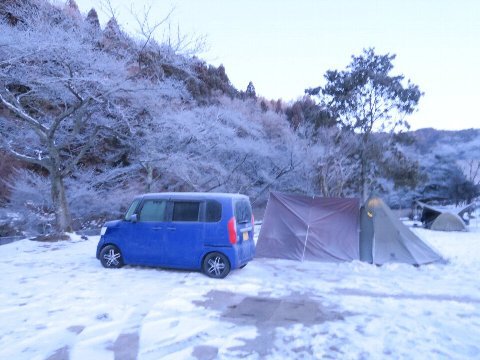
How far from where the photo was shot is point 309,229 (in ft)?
30.4

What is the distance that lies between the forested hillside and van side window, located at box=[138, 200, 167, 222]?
455 centimetres

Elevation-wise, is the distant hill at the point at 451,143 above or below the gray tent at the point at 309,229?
above

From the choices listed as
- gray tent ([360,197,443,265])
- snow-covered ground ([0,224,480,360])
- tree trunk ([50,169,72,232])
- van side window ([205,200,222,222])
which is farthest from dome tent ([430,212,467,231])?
tree trunk ([50,169,72,232])

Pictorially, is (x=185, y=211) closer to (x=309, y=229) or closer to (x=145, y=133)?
(x=309, y=229)

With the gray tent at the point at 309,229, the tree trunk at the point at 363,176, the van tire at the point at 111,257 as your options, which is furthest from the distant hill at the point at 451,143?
the van tire at the point at 111,257

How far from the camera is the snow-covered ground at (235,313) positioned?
12.2 feet

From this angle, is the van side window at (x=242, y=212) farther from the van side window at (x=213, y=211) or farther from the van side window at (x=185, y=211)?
the van side window at (x=185, y=211)

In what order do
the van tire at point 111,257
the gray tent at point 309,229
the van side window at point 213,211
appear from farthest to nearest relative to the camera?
1. the gray tent at point 309,229
2. the van tire at point 111,257
3. the van side window at point 213,211

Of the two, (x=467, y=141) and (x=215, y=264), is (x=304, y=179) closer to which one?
(x=215, y=264)

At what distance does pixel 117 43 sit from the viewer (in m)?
13.5

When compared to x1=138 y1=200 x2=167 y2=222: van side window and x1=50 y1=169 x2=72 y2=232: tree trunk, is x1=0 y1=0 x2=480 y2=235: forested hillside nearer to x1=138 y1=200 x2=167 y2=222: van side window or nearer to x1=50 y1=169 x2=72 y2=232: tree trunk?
x1=50 y1=169 x2=72 y2=232: tree trunk

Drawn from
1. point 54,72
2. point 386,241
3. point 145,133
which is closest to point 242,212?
point 386,241

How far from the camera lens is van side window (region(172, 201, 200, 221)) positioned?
6.91 m

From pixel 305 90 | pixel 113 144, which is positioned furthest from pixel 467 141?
pixel 113 144
